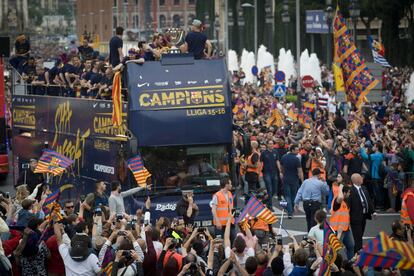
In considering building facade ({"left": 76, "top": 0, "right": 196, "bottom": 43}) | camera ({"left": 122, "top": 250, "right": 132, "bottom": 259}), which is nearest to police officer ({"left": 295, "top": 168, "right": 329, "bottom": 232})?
camera ({"left": 122, "top": 250, "right": 132, "bottom": 259})

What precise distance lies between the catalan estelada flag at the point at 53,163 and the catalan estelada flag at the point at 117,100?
3.66 feet

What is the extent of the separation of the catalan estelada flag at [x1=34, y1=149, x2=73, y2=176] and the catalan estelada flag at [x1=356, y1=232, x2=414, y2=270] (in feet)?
41.4

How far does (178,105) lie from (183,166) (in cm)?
95

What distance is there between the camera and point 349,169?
2694 cm

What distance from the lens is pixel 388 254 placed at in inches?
415

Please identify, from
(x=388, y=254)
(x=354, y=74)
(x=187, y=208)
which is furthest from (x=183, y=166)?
(x=354, y=74)

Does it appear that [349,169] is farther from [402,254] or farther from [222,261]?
[402,254]

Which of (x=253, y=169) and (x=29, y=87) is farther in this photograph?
(x=29, y=87)

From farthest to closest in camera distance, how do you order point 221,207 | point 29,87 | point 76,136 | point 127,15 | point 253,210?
1. point 127,15
2. point 29,87
3. point 76,136
4. point 221,207
5. point 253,210

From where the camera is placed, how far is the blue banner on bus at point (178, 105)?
71.8ft

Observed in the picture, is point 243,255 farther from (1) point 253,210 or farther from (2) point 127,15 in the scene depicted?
(2) point 127,15

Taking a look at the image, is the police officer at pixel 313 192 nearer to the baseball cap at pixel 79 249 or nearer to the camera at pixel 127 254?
the baseball cap at pixel 79 249

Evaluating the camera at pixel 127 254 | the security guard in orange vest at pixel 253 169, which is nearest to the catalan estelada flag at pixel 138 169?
the security guard in orange vest at pixel 253 169

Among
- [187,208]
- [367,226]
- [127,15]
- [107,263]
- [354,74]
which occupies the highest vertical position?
[107,263]
